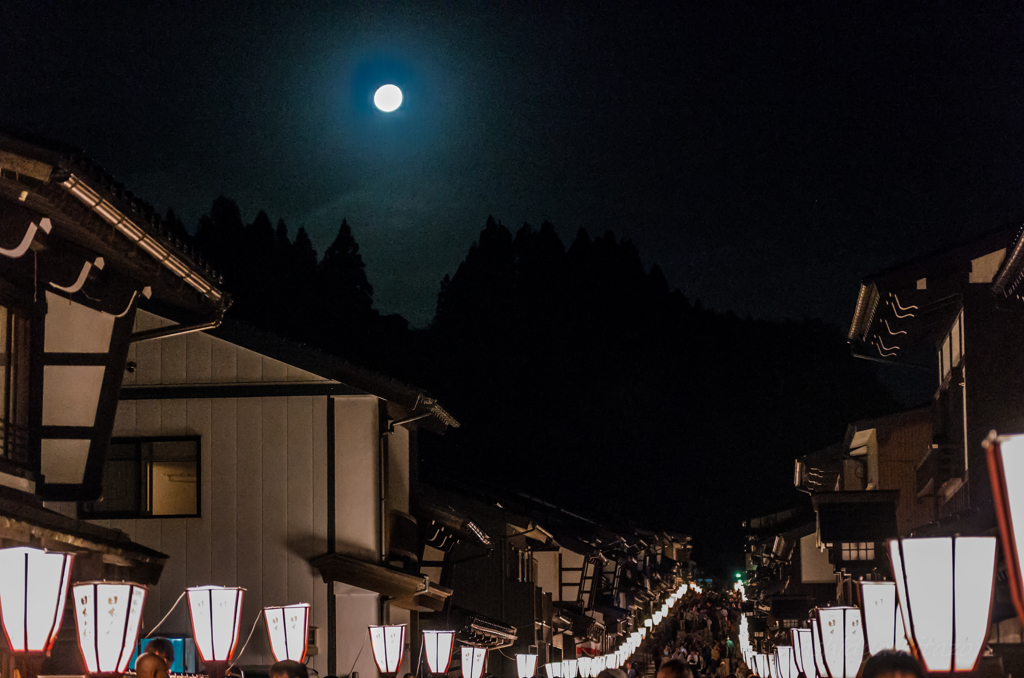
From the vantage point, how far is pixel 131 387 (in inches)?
840

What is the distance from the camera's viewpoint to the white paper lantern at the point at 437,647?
21.1m

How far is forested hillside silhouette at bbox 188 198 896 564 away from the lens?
71.8m

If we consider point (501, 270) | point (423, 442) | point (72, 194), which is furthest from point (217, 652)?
point (501, 270)

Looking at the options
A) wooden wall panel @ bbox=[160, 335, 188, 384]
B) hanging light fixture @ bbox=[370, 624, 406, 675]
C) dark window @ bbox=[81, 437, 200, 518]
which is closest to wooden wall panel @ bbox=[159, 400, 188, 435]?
dark window @ bbox=[81, 437, 200, 518]

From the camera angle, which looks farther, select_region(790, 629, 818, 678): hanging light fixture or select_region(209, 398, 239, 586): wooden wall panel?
select_region(209, 398, 239, 586): wooden wall panel

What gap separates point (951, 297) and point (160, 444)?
45.8ft

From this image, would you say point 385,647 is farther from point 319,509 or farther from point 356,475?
point 356,475

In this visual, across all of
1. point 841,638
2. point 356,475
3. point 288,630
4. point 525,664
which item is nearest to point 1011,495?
point 841,638

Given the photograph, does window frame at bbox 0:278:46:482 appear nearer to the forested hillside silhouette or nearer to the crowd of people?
the crowd of people

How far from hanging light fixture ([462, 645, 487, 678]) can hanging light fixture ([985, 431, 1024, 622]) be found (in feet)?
65.5

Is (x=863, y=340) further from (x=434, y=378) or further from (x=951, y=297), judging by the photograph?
(x=434, y=378)

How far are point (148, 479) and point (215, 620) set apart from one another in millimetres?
8202

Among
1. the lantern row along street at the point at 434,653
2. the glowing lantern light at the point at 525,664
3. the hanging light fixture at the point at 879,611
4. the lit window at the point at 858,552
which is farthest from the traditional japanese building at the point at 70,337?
the lit window at the point at 858,552

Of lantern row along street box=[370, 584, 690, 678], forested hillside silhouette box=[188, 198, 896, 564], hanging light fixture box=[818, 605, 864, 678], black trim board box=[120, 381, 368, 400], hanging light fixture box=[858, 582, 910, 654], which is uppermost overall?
forested hillside silhouette box=[188, 198, 896, 564]
